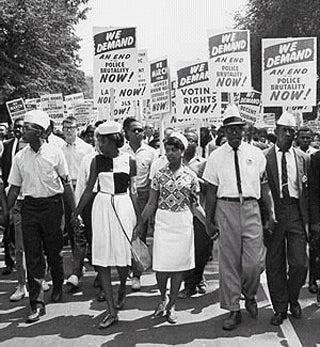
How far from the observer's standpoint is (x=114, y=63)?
1118cm

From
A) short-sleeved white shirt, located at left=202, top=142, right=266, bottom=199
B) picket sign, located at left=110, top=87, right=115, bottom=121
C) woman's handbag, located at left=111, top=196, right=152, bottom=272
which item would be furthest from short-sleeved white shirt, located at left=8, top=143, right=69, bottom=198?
picket sign, located at left=110, top=87, right=115, bottom=121

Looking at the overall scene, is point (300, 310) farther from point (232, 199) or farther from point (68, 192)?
point (68, 192)

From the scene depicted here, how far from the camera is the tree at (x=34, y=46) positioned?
115 feet

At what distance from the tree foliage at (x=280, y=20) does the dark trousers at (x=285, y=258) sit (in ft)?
109

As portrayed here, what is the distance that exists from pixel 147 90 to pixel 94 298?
572 cm

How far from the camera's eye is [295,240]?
22.2 feet

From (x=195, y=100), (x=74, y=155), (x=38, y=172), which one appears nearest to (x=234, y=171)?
(x=38, y=172)

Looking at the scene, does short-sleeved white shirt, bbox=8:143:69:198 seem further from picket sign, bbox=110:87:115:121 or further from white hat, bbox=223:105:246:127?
picket sign, bbox=110:87:115:121

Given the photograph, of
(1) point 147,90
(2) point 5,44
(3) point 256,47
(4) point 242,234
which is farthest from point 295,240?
(3) point 256,47

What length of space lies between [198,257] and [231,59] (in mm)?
4707

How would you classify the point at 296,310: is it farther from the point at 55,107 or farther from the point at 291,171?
the point at 55,107

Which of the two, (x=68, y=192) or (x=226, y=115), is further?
(x=68, y=192)

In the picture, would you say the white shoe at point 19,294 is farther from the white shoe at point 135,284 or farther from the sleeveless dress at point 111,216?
the sleeveless dress at point 111,216

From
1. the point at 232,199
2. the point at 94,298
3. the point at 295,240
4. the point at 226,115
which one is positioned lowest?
the point at 94,298
